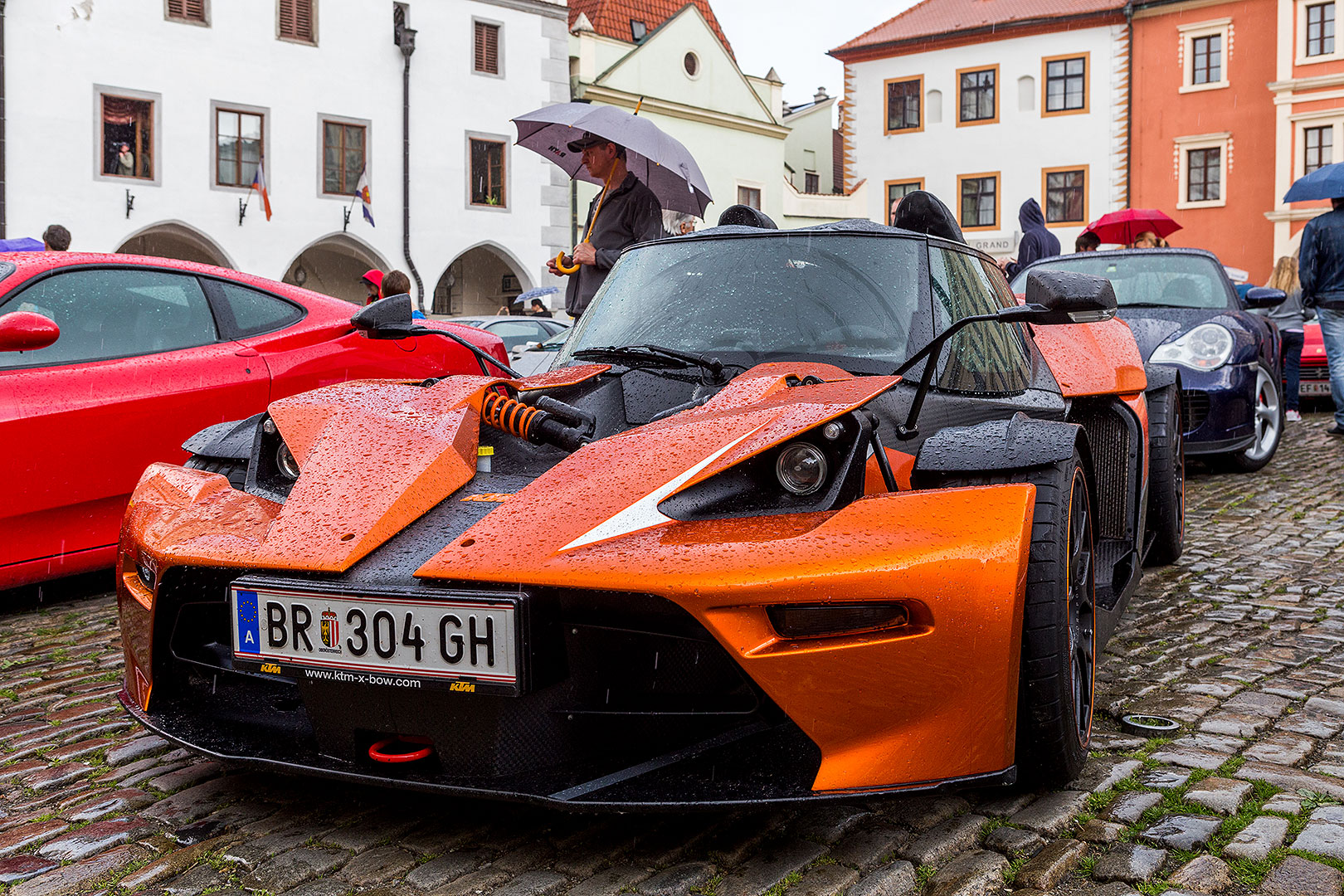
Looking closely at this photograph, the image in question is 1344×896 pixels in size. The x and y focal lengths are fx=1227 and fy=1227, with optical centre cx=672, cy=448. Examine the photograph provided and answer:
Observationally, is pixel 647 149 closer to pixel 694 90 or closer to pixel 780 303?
pixel 780 303

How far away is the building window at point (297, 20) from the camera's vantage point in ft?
80.5

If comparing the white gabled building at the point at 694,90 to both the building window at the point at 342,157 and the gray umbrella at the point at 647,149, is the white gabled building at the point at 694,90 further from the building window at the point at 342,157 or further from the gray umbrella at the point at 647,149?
the gray umbrella at the point at 647,149

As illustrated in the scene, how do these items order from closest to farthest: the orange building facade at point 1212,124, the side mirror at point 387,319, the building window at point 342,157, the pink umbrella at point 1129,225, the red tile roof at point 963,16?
the side mirror at point 387,319, the pink umbrella at point 1129,225, the building window at point 342,157, the orange building facade at point 1212,124, the red tile roof at point 963,16

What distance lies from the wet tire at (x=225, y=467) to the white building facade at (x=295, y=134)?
2100cm

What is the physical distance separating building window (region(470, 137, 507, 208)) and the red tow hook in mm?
26497

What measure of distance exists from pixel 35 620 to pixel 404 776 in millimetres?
2968

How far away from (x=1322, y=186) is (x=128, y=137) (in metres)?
20.4

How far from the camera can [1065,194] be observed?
39312mm

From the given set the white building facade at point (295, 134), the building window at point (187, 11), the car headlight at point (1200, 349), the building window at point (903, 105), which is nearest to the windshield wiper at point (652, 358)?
the car headlight at point (1200, 349)

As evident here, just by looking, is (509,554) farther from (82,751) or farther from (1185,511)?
(1185,511)

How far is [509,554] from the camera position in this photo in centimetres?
221

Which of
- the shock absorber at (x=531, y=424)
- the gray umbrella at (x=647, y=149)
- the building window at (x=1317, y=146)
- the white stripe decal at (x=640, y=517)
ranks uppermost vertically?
the building window at (x=1317, y=146)

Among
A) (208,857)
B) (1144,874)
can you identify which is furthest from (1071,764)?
(208,857)

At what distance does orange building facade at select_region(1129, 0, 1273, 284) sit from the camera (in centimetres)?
3666
